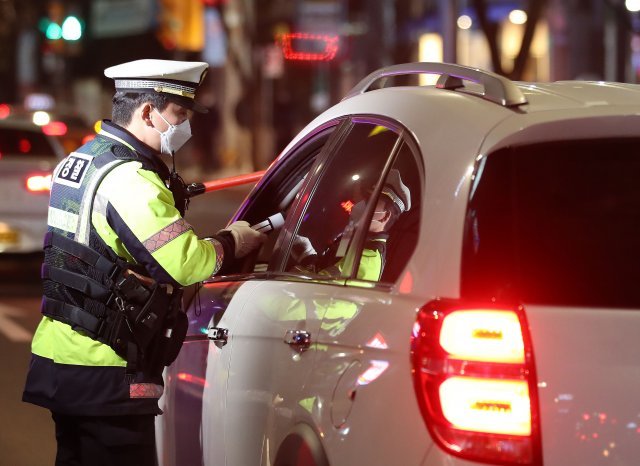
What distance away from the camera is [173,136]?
467cm

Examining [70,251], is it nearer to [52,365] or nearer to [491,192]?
[52,365]

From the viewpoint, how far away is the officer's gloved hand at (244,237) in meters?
4.75

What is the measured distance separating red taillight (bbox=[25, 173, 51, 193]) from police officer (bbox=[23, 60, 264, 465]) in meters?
10.4

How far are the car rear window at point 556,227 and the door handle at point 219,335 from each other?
145cm

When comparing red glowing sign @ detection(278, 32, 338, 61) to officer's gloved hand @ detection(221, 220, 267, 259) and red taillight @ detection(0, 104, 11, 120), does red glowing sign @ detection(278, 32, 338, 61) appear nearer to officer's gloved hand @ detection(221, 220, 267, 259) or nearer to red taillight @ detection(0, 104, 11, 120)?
red taillight @ detection(0, 104, 11, 120)

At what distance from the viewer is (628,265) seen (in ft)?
10.9

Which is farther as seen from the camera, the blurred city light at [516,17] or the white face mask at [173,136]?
the blurred city light at [516,17]

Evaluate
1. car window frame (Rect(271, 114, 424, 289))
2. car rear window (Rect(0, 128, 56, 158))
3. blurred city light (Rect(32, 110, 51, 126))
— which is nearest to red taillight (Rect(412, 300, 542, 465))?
car window frame (Rect(271, 114, 424, 289))

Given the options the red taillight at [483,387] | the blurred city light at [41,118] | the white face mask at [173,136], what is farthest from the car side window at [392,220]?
the blurred city light at [41,118]

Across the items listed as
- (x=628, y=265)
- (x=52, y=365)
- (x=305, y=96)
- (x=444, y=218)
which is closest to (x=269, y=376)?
(x=52, y=365)

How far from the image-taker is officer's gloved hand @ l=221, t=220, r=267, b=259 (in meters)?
4.75

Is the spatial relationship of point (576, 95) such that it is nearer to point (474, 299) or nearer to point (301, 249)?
point (474, 299)

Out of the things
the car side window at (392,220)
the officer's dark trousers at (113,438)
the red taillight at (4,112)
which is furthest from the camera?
the red taillight at (4,112)

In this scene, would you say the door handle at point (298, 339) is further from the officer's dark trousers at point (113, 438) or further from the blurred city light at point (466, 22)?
the blurred city light at point (466, 22)
